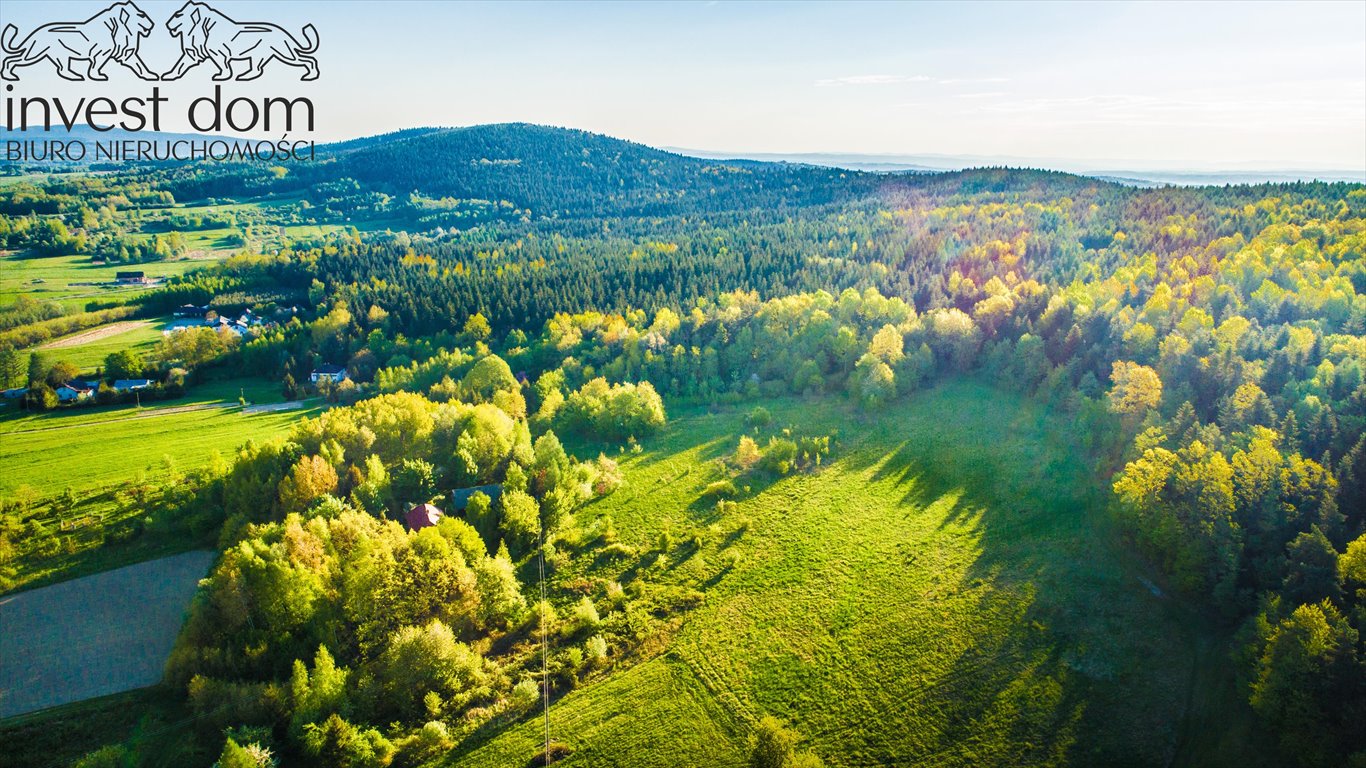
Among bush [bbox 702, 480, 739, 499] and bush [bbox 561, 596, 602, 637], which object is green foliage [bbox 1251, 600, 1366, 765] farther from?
bush [bbox 702, 480, 739, 499]

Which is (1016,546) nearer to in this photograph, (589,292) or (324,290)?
(589,292)

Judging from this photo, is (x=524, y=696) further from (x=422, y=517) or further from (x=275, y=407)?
(x=275, y=407)

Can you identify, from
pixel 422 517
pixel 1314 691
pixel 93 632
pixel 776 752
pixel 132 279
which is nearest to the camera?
pixel 1314 691

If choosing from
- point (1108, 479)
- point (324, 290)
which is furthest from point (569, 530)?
point (324, 290)

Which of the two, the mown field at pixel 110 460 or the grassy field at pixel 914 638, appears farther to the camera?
the mown field at pixel 110 460

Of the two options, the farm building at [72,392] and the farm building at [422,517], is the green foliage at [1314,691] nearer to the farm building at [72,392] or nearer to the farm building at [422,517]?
the farm building at [422,517]

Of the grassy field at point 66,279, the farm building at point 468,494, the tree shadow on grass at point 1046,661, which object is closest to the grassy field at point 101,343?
the grassy field at point 66,279

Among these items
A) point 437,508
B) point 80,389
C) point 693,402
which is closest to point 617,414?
point 693,402
